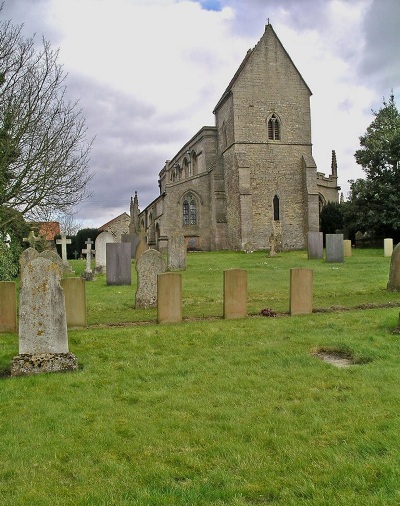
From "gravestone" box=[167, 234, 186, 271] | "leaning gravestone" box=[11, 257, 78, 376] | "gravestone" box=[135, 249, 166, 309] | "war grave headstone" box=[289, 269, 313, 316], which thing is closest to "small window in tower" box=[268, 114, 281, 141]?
"gravestone" box=[167, 234, 186, 271]

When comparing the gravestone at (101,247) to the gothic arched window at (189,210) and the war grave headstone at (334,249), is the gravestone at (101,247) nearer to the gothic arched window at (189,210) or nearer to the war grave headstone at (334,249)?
the war grave headstone at (334,249)

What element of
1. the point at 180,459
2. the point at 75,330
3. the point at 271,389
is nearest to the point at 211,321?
the point at 75,330

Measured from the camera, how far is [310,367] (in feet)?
19.4

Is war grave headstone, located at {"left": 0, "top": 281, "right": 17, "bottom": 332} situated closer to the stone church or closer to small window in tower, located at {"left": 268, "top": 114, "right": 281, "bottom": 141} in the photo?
the stone church

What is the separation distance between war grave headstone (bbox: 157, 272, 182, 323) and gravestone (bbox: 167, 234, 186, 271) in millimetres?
10621

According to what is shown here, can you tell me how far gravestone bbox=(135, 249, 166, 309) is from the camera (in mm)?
10688

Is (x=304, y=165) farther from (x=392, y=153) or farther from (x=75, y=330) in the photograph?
(x=75, y=330)

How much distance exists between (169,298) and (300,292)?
8.48 ft

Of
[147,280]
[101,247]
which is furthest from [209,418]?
[101,247]

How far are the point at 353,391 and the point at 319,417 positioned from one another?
0.85 meters

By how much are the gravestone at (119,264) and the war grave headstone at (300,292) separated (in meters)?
6.74

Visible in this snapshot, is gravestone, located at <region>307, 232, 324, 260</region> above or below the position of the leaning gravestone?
above

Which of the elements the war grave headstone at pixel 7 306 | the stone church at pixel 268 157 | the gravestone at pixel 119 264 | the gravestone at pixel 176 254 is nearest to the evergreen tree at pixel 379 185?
the stone church at pixel 268 157

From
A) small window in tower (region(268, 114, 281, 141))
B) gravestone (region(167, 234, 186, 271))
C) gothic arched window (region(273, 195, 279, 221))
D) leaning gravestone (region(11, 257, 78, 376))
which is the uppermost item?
small window in tower (region(268, 114, 281, 141))
